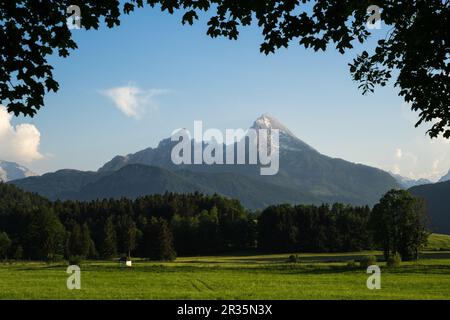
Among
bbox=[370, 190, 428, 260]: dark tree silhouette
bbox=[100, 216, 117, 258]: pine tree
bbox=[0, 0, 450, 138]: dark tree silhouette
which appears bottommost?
bbox=[100, 216, 117, 258]: pine tree

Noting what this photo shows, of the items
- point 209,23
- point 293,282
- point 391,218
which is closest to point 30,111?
point 209,23

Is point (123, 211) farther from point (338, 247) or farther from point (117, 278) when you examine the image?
point (117, 278)

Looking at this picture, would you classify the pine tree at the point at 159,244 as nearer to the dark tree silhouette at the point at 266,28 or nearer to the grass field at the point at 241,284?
the grass field at the point at 241,284

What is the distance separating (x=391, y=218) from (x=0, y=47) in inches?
3611

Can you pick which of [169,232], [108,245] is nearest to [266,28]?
[169,232]

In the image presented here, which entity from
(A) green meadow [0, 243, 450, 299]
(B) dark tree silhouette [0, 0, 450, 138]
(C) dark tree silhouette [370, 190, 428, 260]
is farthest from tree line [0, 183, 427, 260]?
(B) dark tree silhouette [0, 0, 450, 138]

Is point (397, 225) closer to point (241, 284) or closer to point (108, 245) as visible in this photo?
point (241, 284)

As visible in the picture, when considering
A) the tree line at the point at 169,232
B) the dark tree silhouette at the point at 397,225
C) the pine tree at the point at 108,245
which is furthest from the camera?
the pine tree at the point at 108,245

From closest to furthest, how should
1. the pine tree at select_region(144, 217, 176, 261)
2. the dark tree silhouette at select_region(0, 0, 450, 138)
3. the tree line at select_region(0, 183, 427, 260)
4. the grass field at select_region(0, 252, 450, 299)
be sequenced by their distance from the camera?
the dark tree silhouette at select_region(0, 0, 450, 138), the grass field at select_region(0, 252, 450, 299), the pine tree at select_region(144, 217, 176, 261), the tree line at select_region(0, 183, 427, 260)

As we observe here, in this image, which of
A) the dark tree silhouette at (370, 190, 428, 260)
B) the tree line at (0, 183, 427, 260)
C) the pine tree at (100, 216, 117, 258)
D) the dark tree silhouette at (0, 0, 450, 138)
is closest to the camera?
the dark tree silhouette at (0, 0, 450, 138)

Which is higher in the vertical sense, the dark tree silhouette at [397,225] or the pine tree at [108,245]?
the dark tree silhouette at [397,225]

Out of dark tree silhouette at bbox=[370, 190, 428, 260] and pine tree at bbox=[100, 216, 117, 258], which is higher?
dark tree silhouette at bbox=[370, 190, 428, 260]

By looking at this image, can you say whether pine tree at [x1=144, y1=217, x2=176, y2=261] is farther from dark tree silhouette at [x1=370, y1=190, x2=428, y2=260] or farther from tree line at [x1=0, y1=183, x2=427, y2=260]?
dark tree silhouette at [x1=370, y1=190, x2=428, y2=260]

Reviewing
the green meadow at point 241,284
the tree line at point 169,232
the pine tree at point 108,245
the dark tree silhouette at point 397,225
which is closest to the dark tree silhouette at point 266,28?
the green meadow at point 241,284
